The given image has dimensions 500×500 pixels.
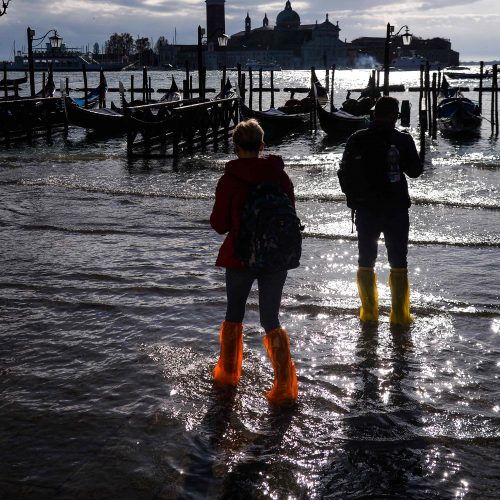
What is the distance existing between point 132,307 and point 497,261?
3.95 metres

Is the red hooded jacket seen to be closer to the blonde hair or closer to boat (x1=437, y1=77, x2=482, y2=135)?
the blonde hair

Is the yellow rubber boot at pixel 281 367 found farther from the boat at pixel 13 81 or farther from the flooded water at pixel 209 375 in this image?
the boat at pixel 13 81

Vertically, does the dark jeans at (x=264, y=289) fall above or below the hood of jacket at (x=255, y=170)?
below

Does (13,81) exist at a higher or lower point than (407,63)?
lower

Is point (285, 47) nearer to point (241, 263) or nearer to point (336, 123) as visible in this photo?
point (336, 123)

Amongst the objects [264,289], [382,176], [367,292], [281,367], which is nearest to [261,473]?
[281,367]

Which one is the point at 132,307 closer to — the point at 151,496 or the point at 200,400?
the point at 200,400

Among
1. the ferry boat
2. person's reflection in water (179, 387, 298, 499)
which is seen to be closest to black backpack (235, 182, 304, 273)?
person's reflection in water (179, 387, 298, 499)

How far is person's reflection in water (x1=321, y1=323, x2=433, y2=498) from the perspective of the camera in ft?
10.5

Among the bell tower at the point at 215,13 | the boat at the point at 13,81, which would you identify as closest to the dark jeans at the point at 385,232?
the boat at the point at 13,81

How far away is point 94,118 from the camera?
1035 inches

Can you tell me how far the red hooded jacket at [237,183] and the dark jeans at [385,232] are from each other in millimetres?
1456

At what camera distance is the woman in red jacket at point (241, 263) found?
150 inches

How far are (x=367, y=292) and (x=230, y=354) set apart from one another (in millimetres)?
1559
